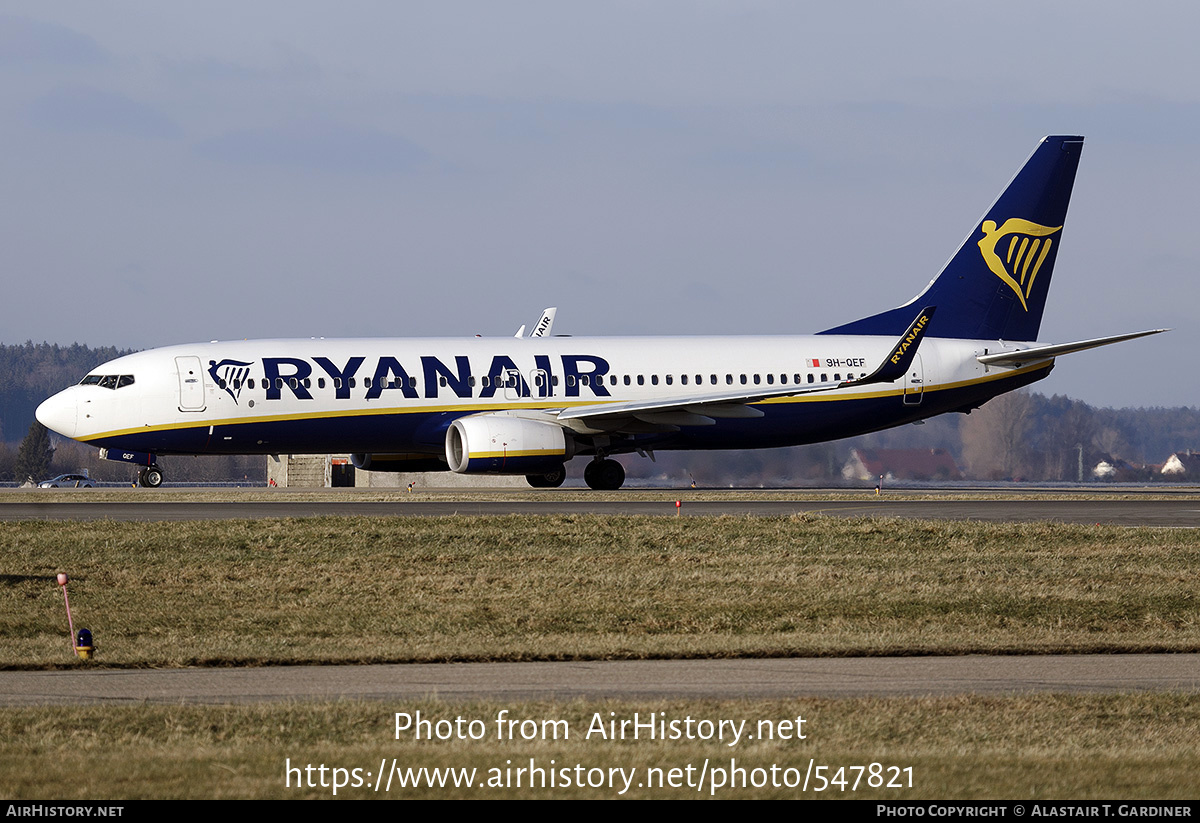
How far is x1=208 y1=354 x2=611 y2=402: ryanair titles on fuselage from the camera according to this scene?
36938 millimetres

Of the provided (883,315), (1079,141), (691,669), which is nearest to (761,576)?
(691,669)

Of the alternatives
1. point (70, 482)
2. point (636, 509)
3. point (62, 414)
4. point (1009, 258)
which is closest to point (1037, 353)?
point (1009, 258)

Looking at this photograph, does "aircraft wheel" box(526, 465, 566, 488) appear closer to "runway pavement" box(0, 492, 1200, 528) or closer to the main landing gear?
"runway pavement" box(0, 492, 1200, 528)

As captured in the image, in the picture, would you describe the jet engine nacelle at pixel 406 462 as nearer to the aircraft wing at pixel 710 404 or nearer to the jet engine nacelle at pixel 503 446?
the jet engine nacelle at pixel 503 446

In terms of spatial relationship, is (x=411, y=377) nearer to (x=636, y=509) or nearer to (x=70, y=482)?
(x=636, y=509)

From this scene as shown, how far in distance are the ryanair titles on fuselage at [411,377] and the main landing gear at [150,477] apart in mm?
5200

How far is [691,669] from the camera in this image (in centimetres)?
1345

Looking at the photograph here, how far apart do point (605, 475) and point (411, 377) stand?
635 centimetres

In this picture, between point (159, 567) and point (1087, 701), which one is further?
point (159, 567)

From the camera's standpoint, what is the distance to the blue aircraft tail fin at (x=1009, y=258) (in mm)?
43281

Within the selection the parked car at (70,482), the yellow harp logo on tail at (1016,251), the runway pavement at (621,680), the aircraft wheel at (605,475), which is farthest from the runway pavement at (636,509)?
the parked car at (70,482)

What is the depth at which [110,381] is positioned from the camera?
37.5 metres
